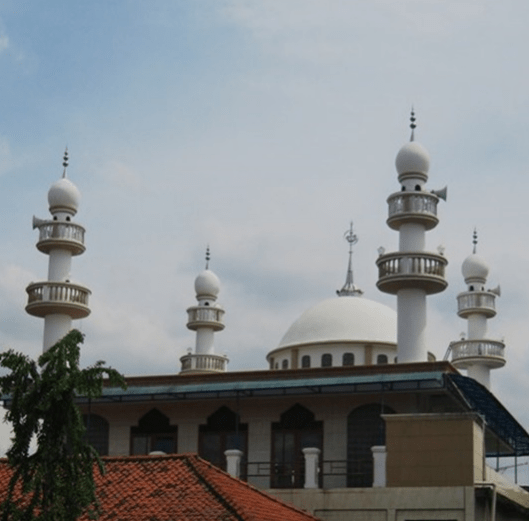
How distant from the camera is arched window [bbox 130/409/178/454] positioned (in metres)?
40.2

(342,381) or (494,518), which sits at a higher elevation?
(342,381)

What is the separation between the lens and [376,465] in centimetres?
3362

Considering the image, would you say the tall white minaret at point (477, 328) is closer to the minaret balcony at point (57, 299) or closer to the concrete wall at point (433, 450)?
the minaret balcony at point (57, 299)

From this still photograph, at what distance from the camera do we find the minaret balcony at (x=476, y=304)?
197 feet

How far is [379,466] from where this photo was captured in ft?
110

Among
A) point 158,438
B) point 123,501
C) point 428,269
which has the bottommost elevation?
point 123,501

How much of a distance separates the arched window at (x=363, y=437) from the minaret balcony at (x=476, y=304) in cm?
2353

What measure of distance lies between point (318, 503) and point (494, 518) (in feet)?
15.3

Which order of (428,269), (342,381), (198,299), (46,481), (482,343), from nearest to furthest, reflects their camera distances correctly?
1. (46,481)
2. (342,381)
3. (428,269)
4. (482,343)
5. (198,299)

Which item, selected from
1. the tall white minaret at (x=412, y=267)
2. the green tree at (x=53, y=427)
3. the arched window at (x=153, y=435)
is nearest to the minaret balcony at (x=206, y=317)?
the tall white minaret at (x=412, y=267)

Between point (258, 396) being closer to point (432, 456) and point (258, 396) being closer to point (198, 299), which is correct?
point (432, 456)

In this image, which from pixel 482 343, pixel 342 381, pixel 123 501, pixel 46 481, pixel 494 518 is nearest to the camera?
pixel 46 481

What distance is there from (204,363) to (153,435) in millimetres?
21143

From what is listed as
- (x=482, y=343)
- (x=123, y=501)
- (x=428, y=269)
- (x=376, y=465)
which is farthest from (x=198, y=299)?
(x=123, y=501)
